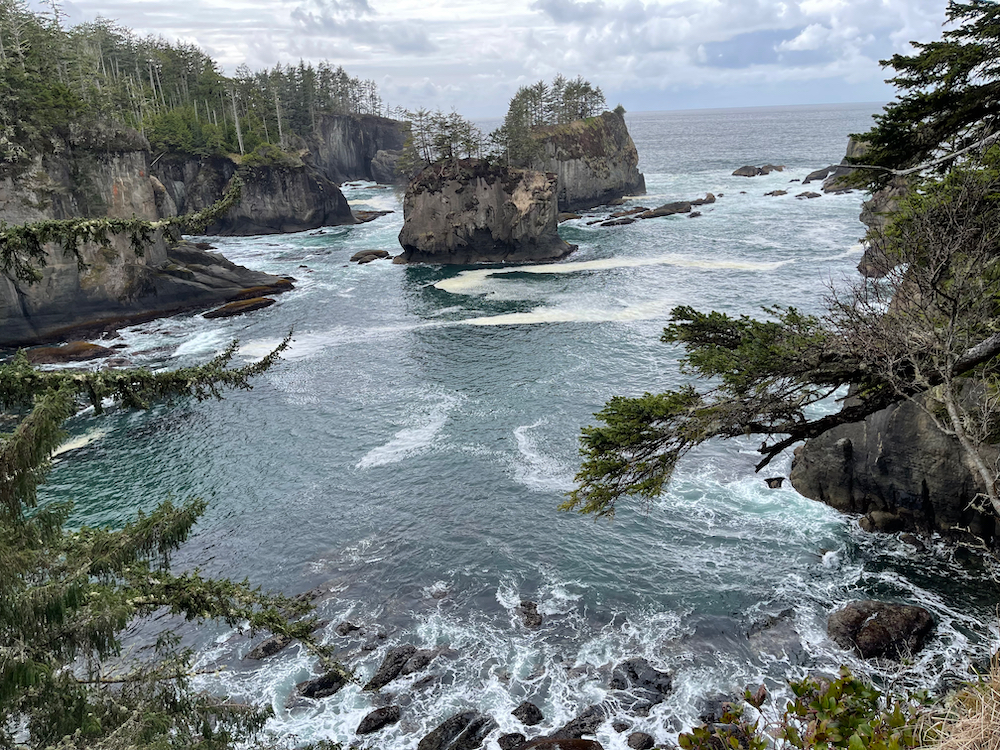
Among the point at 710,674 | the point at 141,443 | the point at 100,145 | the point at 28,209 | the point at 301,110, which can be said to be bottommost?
the point at 710,674

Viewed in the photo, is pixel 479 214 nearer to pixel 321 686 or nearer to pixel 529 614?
pixel 529 614

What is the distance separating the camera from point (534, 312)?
59.0 metres

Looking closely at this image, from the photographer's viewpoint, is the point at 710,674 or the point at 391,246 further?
the point at 391,246

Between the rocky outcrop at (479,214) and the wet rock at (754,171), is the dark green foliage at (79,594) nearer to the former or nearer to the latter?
the rocky outcrop at (479,214)

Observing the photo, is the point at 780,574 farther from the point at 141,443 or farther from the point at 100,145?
the point at 100,145

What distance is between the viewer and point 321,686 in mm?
21250

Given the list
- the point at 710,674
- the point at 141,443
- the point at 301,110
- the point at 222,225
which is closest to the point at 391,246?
the point at 222,225

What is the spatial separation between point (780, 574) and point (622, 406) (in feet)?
49.2

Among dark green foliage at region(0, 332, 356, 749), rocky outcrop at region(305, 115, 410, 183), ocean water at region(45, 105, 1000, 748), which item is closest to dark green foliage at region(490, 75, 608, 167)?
rocky outcrop at region(305, 115, 410, 183)

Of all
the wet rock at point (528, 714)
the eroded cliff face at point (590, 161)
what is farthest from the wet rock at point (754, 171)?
the wet rock at point (528, 714)

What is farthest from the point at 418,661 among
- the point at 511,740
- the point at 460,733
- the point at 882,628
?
the point at 882,628

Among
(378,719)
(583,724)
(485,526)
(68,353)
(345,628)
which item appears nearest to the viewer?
(583,724)

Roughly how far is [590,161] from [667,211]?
1574 cm

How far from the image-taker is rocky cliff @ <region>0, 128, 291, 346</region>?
169 feet
